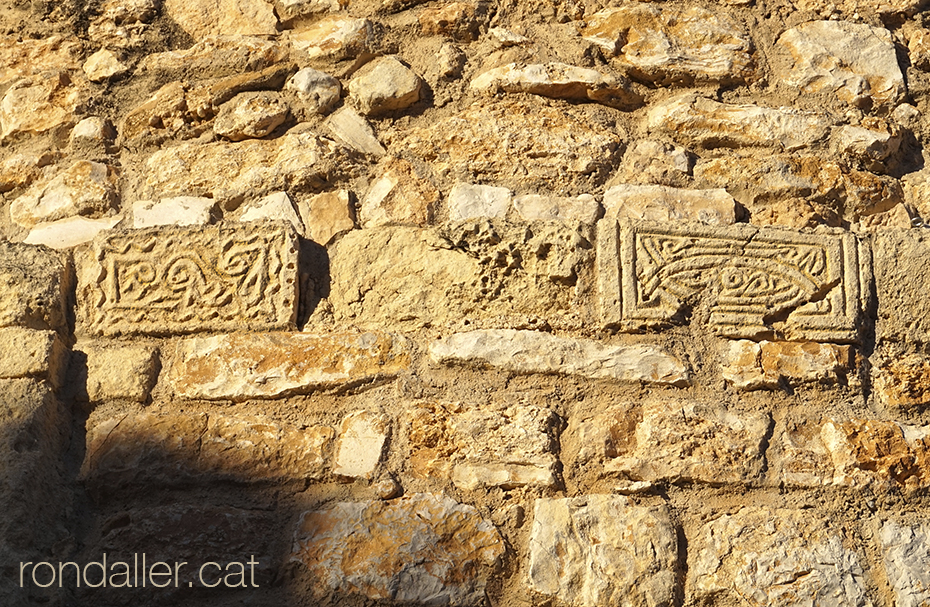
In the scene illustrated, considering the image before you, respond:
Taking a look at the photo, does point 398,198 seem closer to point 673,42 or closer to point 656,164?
point 656,164

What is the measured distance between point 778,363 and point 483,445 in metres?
0.61

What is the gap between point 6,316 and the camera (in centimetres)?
197

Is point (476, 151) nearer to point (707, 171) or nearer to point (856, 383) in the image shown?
point (707, 171)

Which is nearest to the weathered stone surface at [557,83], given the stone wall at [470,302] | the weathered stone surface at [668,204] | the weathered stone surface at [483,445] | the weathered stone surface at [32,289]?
the stone wall at [470,302]

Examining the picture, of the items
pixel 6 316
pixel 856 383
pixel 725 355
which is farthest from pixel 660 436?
pixel 6 316

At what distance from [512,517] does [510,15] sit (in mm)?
1207

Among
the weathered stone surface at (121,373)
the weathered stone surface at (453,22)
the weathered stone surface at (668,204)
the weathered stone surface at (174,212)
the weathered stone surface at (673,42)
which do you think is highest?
the weathered stone surface at (453,22)

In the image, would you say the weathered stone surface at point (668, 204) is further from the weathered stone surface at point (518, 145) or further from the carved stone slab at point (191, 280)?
the carved stone slab at point (191, 280)

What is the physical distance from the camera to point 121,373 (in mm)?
1960

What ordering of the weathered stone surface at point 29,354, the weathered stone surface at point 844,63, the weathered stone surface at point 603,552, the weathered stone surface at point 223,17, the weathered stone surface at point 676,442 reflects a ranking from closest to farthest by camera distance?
the weathered stone surface at point 603,552, the weathered stone surface at point 676,442, the weathered stone surface at point 29,354, the weathered stone surface at point 844,63, the weathered stone surface at point 223,17

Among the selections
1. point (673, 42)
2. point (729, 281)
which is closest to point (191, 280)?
point (729, 281)

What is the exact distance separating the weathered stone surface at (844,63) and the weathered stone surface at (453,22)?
726mm

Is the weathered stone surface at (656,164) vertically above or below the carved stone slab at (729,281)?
above

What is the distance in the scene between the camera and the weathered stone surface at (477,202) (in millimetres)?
2062
